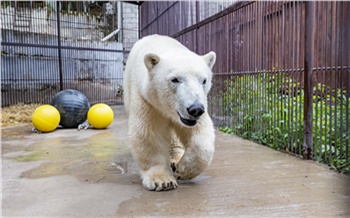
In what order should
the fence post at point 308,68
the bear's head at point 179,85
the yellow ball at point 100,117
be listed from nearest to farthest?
the bear's head at point 179,85, the fence post at point 308,68, the yellow ball at point 100,117

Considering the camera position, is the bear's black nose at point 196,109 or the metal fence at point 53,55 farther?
the metal fence at point 53,55

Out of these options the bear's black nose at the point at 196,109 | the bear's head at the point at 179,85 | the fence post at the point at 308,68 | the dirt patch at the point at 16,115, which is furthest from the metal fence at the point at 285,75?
the dirt patch at the point at 16,115

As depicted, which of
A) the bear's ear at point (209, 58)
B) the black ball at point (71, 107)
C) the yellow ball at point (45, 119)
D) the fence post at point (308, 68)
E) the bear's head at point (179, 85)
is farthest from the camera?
the black ball at point (71, 107)

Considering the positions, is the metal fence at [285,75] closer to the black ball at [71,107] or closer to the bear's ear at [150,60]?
the bear's ear at [150,60]

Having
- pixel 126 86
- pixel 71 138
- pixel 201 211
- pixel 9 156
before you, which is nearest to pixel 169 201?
pixel 201 211

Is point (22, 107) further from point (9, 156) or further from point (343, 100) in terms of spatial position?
point (343, 100)

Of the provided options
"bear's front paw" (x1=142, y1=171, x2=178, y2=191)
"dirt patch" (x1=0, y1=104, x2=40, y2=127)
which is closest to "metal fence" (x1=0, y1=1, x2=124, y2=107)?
"dirt patch" (x1=0, y1=104, x2=40, y2=127)

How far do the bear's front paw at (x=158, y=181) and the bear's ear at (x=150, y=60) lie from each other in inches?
32.0

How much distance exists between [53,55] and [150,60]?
7415 mm

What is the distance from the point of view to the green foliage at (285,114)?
9.21ft

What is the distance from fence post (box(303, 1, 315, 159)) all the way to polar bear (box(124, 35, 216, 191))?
44.1 inches

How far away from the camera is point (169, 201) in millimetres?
2080

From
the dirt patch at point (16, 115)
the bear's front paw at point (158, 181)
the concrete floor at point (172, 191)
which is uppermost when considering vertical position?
the dirt patch at point (16, 115)

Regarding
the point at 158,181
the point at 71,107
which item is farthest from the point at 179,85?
the point at 71,107
